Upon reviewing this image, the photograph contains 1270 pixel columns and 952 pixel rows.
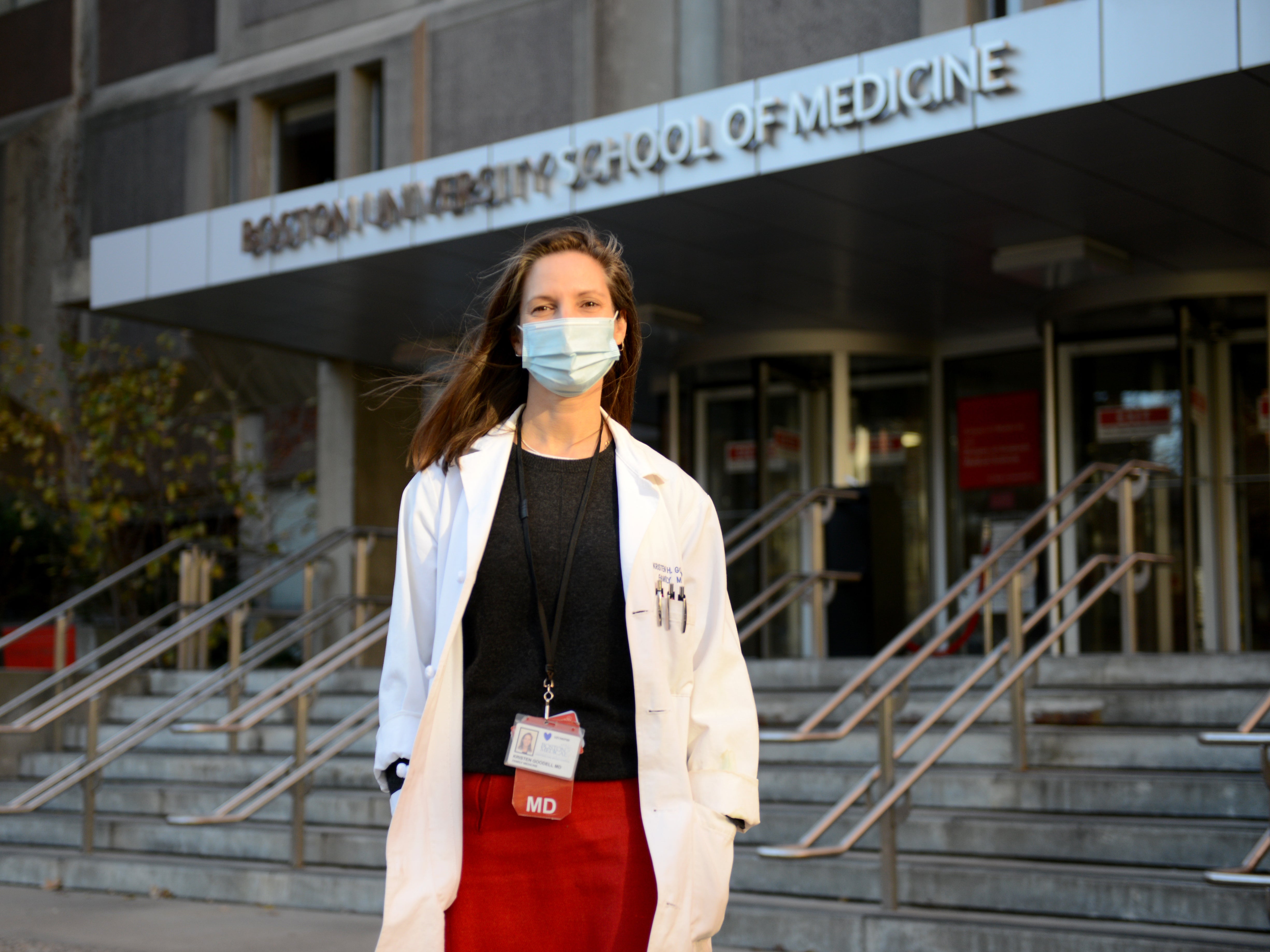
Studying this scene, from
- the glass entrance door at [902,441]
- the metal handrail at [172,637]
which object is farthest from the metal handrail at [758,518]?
the metal handrail at [172,637]

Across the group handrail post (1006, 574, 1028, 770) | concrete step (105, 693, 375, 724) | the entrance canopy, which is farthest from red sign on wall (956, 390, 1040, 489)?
concrete step (105, 693, 375, 724)

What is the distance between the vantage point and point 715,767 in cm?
229

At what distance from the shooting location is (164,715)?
7.88 m

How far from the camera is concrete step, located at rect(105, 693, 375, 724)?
8656 millimetres

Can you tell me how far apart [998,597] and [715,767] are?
868 centimetres

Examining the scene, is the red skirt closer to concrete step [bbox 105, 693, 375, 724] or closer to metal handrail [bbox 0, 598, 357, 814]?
metal handrail [bbox 0, 598, 357, 814]

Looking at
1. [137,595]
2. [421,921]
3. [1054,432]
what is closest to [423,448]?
[421,921]

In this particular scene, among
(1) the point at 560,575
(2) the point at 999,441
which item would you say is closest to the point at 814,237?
(2) the point at 999,441

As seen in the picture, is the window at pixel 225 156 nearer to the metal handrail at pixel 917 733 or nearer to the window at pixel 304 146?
the window at pixel 304 146

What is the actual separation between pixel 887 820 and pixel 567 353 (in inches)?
119

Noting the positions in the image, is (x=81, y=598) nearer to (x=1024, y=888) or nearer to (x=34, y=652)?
(x=34, y=652)

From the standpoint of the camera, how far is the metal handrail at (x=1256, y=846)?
401cm

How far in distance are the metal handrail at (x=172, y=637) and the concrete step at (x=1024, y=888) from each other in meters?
3.95

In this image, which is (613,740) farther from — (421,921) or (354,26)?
(354,26)
